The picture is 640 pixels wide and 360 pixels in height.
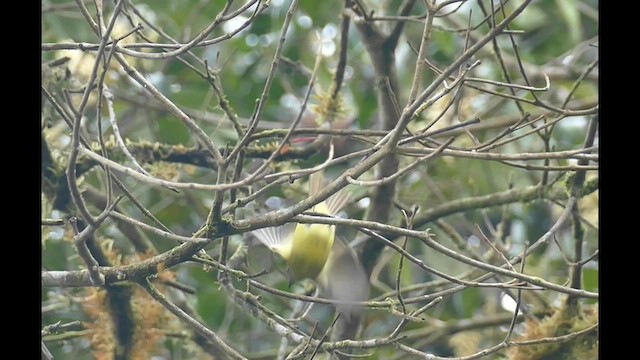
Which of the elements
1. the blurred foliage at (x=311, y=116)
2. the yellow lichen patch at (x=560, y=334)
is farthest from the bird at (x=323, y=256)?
the yellow lichen patch at (x=560, y=334)

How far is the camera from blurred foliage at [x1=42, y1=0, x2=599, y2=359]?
1491mm

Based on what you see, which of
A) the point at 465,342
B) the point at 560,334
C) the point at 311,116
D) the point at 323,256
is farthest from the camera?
the point at 465,342

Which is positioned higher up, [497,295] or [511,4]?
[511,4]

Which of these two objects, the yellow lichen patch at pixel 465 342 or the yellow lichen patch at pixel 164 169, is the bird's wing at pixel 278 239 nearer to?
the yellow lichen patch at pixel 164 169

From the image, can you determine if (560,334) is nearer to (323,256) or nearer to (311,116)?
(323,256)

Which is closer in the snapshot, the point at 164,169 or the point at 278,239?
the point at 278,239

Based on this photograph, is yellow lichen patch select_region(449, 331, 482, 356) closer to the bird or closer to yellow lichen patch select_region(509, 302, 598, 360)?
yellow lichen patch select_region(509, 302, 598, 360)

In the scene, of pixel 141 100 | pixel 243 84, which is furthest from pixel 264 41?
pixel 141 100

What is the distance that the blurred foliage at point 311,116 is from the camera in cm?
149

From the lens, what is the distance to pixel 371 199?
1323mm

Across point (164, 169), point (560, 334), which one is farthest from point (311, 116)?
point (560, 334)

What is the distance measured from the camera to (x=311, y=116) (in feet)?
4.81
